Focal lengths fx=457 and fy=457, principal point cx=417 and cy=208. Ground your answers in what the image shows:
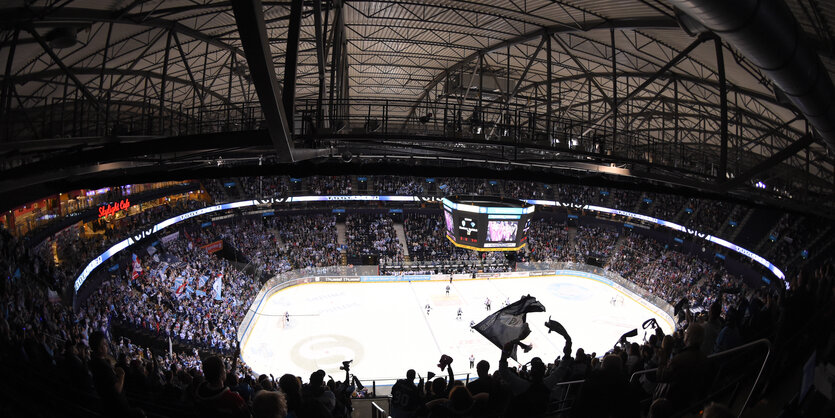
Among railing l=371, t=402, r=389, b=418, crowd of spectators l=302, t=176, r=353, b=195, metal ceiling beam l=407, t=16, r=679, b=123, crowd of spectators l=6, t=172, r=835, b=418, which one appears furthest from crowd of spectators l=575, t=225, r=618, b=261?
railing l=371, t=402, r=389, b=418

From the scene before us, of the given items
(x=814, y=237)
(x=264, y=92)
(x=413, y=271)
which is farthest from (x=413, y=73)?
(x=814, y=237)

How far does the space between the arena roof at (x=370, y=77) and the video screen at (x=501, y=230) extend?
26.7 ft

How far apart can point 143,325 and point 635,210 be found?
40.8 meters

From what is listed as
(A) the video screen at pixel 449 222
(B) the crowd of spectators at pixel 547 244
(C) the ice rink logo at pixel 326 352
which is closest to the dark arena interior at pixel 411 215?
(C) the ice rink logo at pixel 326 352

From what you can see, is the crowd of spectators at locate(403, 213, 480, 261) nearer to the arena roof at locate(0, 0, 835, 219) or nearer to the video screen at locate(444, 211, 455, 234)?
the video screen at locate(444, 211, 455, 234)

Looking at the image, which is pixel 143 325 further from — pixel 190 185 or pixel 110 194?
pixel 190 185

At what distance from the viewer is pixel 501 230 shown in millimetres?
30234

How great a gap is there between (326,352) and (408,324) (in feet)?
20.0

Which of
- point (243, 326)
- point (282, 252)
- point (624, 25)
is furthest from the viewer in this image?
point (282, 252)

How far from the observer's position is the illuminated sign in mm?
27188

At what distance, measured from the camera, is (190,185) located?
38.2 metres

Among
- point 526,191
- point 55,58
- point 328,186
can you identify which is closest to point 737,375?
point 55,58

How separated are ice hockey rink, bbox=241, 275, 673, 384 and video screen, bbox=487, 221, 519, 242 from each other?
4.97 m

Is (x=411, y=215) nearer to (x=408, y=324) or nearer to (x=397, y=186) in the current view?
(x=397, y=186)
